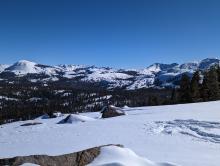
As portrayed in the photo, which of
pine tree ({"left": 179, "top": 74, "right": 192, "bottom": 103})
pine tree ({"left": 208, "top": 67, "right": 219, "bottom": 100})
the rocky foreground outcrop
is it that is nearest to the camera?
the rocky foreground outcrop

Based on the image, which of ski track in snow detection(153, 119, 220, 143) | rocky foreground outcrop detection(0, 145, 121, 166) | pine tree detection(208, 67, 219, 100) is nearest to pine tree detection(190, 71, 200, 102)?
pine tree detection(208, 67, 219, 100)

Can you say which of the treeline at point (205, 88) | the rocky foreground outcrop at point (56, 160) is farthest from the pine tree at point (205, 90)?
the rocky foreground outcrop at point (56, 160)

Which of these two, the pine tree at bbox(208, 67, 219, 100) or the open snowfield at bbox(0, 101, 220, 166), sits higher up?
the pine tree at bbox(208, 67, 219, 100)

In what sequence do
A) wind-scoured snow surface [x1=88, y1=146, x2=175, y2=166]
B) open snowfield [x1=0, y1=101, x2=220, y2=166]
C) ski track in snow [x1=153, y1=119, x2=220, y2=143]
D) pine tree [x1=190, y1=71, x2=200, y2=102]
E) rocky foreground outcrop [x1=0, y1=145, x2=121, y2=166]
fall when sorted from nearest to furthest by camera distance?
wind-scoured snow surface [x1=88, y1=146, x2=175, y2=166]
rocky foreground outcrop [x1=0, y1=145, x2=121, y2=166]
open snowfield [x1=0, y1=101, x2=220, y2=166]
ski track in snow [x1=153, y1=119, x2=220, y2=143]
pine tree [x1=190, y1=71, x2=200, y2=102]

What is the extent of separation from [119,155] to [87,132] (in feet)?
37.4

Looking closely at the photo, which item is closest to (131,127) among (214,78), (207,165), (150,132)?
(150,132)

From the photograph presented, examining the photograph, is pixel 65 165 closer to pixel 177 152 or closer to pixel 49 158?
pixel 49 158

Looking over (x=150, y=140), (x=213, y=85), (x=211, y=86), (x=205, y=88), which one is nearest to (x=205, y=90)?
(x=205, y=88)

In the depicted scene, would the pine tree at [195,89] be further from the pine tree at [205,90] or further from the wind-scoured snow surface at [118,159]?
the wind-scoured snow surface at [118,159]

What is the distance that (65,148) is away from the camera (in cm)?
1756

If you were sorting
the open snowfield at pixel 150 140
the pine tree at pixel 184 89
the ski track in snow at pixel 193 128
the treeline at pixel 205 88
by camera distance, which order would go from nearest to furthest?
the open snowfield at pixel 150 140
the ski track in snow at pixel 193 128
the treeline at pixel 205 88
the pine tree at pixel 184 89

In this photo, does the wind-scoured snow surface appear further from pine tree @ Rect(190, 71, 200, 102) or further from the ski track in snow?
pine tree @ Rect(190, 71, 200, 102)

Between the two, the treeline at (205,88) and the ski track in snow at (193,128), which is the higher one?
the treeline at (205,88)

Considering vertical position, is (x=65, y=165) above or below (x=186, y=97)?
below
